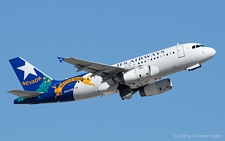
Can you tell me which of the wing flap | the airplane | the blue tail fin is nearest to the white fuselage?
the airplane

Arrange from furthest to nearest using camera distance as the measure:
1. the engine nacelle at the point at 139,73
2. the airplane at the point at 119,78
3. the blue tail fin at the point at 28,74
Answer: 1. the blue tail fin at the point at 28,74
2. the airplane at the point at 119,78
3. the engine nacelle at the point at 139,73

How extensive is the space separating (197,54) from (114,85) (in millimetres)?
9661

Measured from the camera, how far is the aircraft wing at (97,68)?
52.1 m

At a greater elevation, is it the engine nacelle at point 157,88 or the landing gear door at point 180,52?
the landing gear door at point 180,52

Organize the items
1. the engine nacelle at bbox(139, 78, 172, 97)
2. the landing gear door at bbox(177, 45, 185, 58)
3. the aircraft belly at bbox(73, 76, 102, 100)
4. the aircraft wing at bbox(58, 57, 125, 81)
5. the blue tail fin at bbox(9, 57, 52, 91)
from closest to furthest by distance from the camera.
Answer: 1. the aircraft wing at bbox(58, 57, 125, 81)
2. the landing gear door at bbox(177, 45, 185, 58)
3. the aircraft belly at bbox(73, 76, 102, 100)
4. the engine nacelle at bbox(139, 78, 172, 97)
5. the blue tail fin at bbox(9, 57, 52, 91)

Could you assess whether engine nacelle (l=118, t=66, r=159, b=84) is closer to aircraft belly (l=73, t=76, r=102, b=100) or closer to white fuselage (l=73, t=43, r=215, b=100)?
white fuselage (l=73, t=43, r=215, b=100)

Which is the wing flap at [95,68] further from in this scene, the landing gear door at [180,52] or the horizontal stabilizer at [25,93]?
the horizontal stabilizer at [25,93]

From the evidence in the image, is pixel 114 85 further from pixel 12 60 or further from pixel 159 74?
pixel 12 60

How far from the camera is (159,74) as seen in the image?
5462 cm

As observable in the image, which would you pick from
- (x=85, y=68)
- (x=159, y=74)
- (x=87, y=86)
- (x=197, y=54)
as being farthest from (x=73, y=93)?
(x=197, y=54)

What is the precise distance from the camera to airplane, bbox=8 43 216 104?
5441 centimetres

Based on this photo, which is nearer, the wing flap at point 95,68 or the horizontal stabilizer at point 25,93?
the wing flap at point 95,68

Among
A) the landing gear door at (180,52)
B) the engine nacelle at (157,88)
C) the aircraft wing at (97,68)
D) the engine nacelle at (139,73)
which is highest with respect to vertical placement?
the landing gear door at (180,52)

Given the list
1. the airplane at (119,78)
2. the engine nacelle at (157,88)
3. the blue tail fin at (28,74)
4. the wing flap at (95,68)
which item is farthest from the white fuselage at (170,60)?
the blue tail fin at (28,74)
